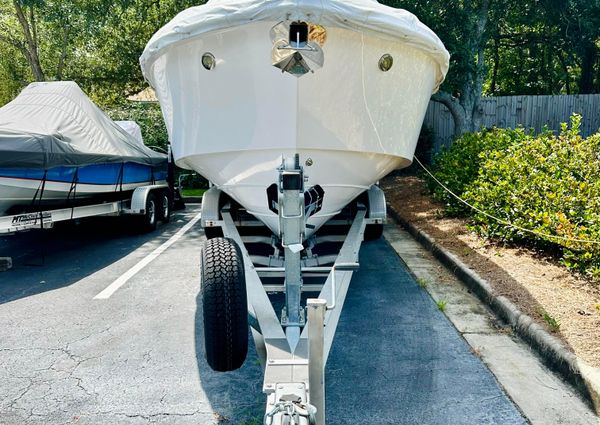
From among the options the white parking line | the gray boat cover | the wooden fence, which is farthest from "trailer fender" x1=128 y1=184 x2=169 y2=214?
the wooden fence

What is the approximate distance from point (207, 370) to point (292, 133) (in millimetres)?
1816

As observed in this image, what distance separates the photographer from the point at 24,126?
6.42 m

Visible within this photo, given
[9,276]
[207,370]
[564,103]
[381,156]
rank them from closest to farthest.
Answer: [207,370] → [381,156] → [9,276] → [564,103]

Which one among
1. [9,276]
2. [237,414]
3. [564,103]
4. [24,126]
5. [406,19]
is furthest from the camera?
[564,103]

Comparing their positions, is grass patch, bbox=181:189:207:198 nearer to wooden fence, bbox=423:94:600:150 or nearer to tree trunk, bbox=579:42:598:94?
wooden fence, bbox=423:94:600:150

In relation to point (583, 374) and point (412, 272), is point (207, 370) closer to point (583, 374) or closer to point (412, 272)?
point (583, 374)

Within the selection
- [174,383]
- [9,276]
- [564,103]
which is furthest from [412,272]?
[564,103]

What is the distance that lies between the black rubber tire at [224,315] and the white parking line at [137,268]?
2524mm

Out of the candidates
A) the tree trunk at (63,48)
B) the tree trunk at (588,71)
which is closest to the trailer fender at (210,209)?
the tree trunk at (63,48)

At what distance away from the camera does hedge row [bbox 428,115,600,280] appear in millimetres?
4832

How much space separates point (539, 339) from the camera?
366 cm

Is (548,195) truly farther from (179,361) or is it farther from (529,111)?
(529,111)

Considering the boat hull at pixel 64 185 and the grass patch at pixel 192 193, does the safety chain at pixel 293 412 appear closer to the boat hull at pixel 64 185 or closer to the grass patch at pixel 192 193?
the boat hull at pixel 64 185

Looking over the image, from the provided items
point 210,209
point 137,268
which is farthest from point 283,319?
point 137,268
